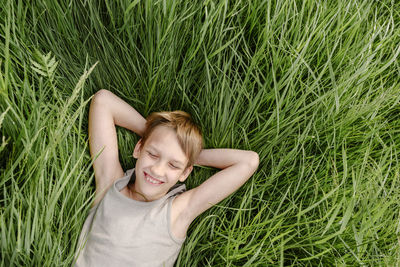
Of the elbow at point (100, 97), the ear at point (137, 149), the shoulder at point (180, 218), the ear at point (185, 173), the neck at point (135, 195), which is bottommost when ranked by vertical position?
the shoulder at point (180, 218)

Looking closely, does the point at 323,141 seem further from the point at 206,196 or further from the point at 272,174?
the point at 206,196

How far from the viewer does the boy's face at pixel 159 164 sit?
1.25m

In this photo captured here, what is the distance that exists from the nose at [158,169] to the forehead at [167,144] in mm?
43

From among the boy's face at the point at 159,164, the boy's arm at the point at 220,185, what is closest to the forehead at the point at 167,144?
the boy's face at the point at 159,164

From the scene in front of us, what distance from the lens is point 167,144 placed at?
1286 mm

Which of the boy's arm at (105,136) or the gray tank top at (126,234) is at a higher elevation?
the boy's arm at (105,136)

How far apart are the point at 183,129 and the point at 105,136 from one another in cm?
29

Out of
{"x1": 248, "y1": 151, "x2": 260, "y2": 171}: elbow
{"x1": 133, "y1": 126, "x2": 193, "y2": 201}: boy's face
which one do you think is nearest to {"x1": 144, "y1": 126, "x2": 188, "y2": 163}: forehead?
{"x1": 133, "y1": 126, "x2": 193, "y2": 201}: boy's face

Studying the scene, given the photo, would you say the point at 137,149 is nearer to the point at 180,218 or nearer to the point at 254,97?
the point at 180,218

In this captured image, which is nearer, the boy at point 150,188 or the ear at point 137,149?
the boy at point 150,188

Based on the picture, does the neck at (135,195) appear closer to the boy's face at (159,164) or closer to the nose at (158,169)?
the boy's face at (159,164)

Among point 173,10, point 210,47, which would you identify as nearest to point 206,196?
point 210,47

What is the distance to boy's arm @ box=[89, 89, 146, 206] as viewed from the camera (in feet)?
4.39

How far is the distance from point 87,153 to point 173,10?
63 cm
